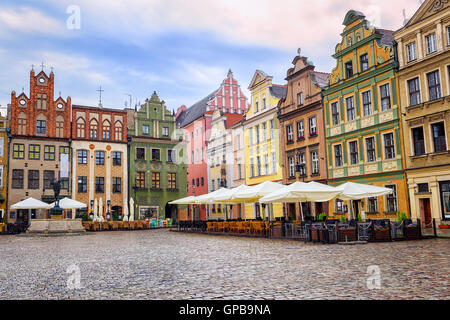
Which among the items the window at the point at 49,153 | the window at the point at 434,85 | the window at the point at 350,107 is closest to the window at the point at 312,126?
the window at the point at 350,107

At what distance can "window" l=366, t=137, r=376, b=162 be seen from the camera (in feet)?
101

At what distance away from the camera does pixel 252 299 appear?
7.27 m

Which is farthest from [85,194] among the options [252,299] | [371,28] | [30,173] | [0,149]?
[252,299]

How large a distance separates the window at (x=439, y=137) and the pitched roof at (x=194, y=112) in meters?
36.1

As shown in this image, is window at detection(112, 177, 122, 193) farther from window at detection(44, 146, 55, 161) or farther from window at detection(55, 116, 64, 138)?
window at detection(55, 116, 64, 138)

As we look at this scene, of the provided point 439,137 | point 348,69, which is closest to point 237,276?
point 439,137

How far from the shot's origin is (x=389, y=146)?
29.5 metres

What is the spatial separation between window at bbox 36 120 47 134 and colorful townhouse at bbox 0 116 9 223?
2.96 meters

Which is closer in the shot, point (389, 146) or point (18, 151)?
point (389, 146)

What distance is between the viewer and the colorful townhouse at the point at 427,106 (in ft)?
83.9

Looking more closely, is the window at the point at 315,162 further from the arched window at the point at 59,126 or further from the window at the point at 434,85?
the arched window at the point at 59,126

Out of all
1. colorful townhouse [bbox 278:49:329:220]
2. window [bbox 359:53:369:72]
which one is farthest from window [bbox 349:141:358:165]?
window [bbox 359:53:369:72]

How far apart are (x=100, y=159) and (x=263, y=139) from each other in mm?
19499

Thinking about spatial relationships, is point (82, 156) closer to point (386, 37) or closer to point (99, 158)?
point (99, 158)
